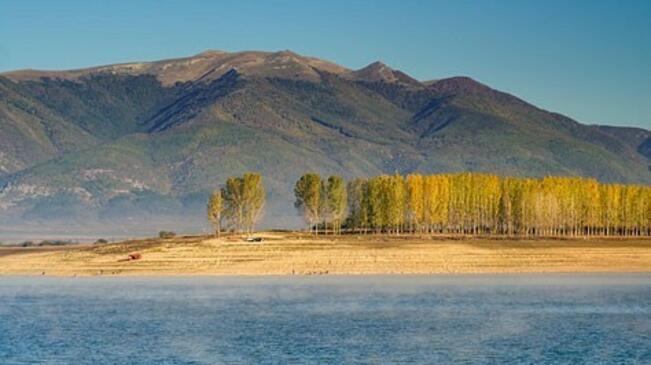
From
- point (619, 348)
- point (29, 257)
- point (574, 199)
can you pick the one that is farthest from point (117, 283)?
point (574, 199)

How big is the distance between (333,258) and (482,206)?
52728 millimetres

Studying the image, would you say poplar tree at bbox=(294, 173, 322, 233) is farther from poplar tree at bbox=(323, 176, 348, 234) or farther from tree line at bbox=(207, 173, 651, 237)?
poplar tree at bbox=(323, 176, 348, 234)

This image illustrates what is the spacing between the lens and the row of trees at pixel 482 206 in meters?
172

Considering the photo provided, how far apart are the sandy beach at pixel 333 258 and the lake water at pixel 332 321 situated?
32.2ft

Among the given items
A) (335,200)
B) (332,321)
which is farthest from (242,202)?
(332,321)

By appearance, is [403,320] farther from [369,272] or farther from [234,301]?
[369,272]

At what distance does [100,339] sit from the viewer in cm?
7106

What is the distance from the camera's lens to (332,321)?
78812 mm

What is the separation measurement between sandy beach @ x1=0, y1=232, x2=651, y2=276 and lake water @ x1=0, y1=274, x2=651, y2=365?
9.82 meters

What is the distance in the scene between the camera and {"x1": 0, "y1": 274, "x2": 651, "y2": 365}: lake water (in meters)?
63.5

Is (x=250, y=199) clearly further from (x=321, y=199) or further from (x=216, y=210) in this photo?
(x=321, y=199)

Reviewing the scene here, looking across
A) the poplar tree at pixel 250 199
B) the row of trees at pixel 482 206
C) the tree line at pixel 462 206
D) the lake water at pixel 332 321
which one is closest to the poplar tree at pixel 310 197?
the row of trees at pixel 482 206

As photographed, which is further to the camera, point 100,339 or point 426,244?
point 426,244

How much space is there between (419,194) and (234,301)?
81.5 meters
